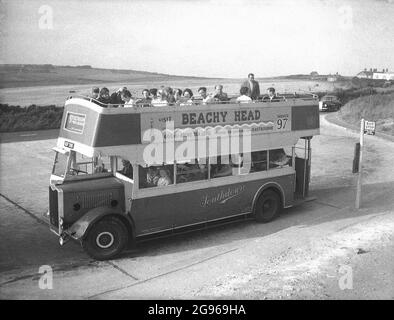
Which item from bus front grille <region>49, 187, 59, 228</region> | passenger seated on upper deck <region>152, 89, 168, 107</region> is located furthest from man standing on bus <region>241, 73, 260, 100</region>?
bus front grille <region>49, 187, 59, 228</region>

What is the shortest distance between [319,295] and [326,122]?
30019mm

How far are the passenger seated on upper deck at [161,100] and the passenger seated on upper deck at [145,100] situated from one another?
17cm

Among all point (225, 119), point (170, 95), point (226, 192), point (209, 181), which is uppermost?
point (170, 95)

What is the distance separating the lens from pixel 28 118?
33250 millimetres

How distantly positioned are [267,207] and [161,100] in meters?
4.05

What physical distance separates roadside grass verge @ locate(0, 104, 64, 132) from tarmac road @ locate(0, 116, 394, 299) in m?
18.2

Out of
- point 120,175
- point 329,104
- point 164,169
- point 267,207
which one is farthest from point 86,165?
point 329,104

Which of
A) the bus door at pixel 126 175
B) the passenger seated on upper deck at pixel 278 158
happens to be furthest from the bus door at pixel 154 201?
the passenger seated on upper deck at pixel 278 158

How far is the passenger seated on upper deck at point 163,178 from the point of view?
10.4m

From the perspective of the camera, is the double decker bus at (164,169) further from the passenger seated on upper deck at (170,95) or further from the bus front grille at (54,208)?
the passenger seated on upper deck at (170,95)

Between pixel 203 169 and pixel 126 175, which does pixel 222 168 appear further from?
pixel 126 175

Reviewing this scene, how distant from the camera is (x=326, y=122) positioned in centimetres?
3606
